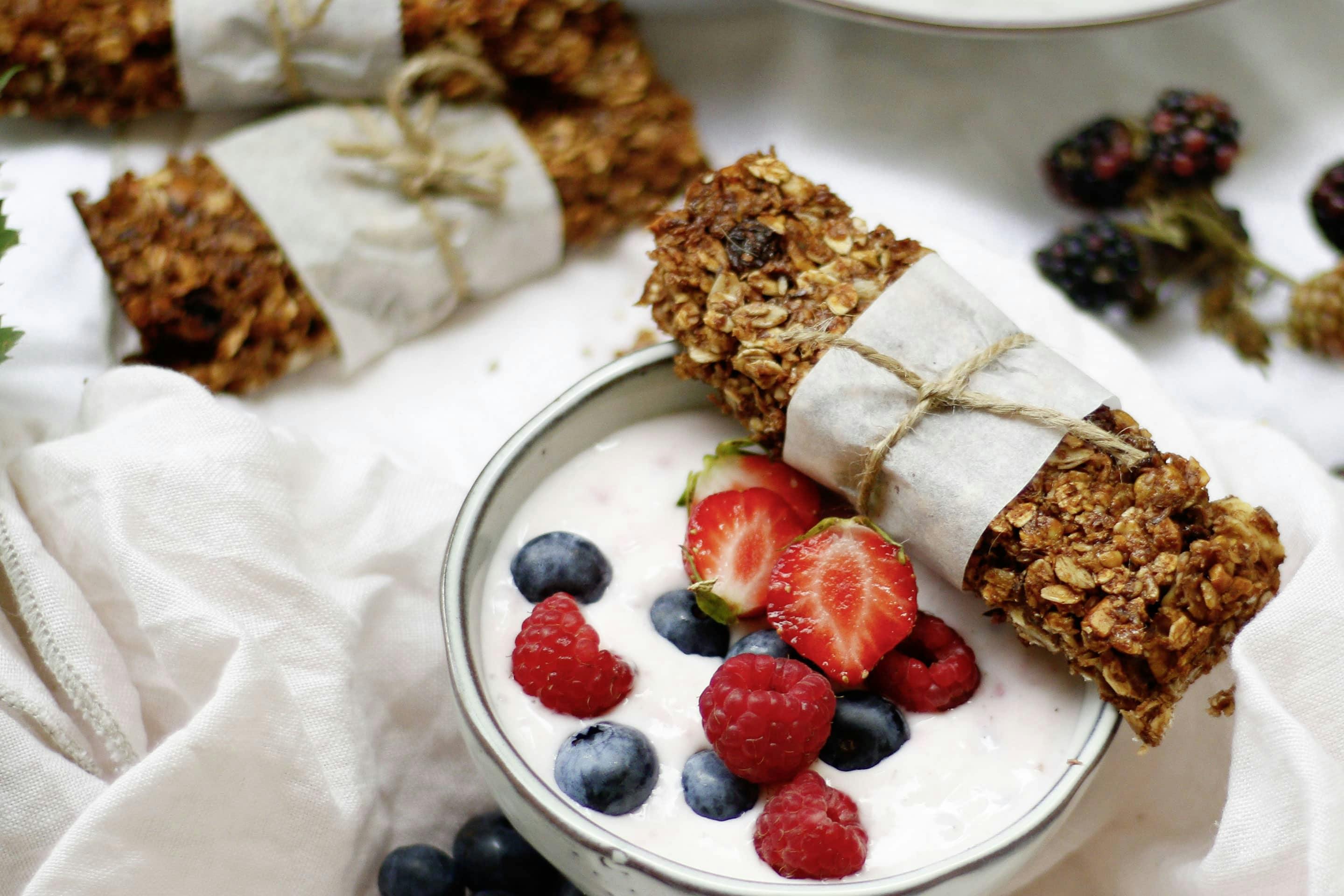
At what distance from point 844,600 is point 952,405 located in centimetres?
18

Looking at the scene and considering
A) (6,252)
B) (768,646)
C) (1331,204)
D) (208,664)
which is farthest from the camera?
(1331,204)

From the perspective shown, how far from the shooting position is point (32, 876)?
3.26ft

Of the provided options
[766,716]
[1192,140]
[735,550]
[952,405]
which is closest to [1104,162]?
[1192,140]

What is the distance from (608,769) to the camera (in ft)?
2.94

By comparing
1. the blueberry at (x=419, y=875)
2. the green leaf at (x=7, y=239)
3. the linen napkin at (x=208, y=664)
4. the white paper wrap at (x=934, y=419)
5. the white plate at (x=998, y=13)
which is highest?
the white plate at (x=998, y=13)

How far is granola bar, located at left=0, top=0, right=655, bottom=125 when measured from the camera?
1315 millimetres

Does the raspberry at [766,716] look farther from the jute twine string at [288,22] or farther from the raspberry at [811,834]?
A: the jute twine string at [288,22]

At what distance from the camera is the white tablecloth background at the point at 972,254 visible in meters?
0.97

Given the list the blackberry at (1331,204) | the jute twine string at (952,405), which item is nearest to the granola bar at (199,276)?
the jute twine string at (952,405)

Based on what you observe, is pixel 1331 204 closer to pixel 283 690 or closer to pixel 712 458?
pixel 712 458

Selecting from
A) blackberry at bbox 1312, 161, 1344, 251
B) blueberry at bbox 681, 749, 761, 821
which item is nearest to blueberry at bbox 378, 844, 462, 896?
blueberry at bbox 681, 749, 761, 821

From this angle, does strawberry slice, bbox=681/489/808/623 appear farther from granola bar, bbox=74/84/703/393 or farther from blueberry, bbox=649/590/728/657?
granola bar, bbox=74/84/703/393

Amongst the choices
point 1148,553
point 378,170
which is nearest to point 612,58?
point 378,170

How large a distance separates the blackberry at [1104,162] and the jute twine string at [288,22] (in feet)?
2.89
